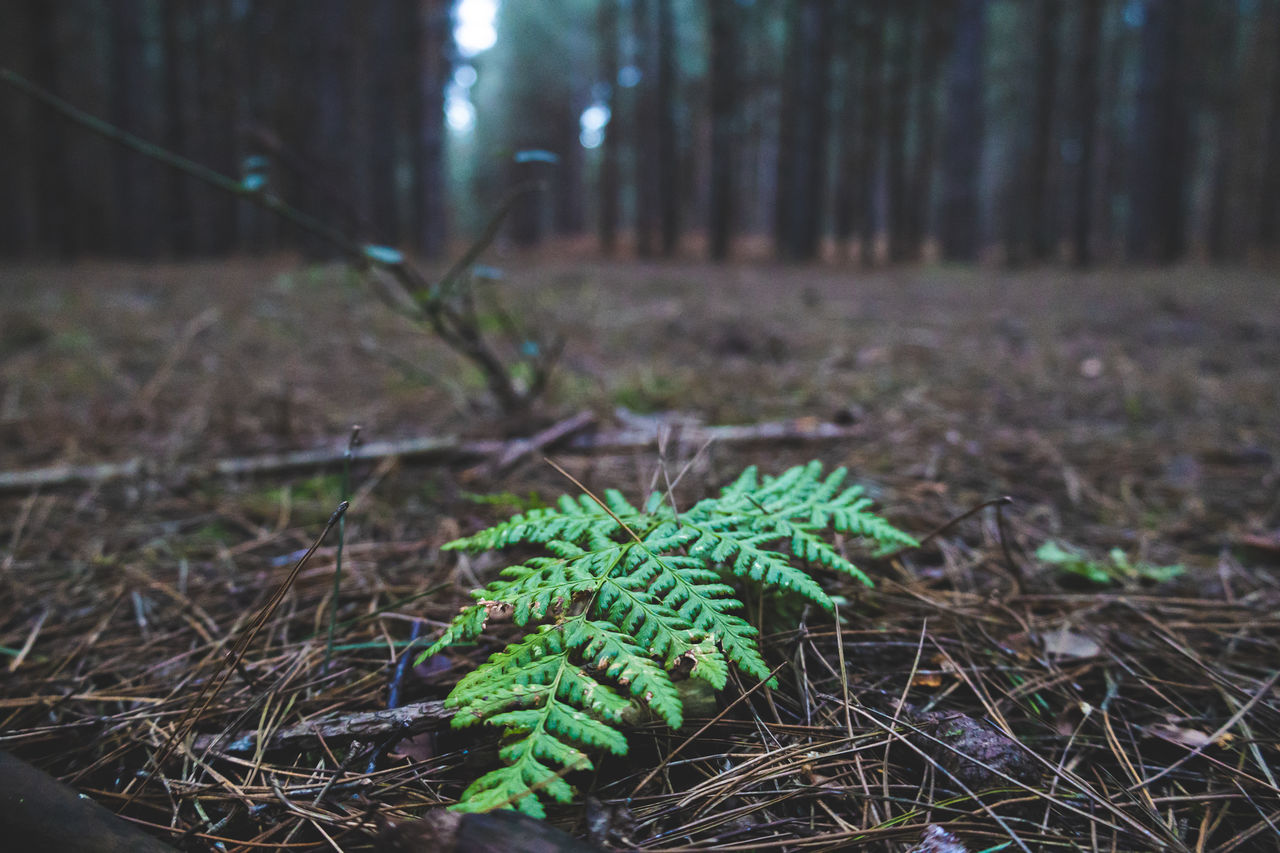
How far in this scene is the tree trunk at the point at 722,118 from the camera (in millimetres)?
11352

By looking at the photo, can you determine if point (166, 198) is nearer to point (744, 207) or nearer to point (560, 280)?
point (560, 280)

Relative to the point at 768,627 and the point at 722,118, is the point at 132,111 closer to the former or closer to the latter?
the point at 722,118

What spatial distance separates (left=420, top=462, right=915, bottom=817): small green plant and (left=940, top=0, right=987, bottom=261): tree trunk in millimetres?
→ 11316

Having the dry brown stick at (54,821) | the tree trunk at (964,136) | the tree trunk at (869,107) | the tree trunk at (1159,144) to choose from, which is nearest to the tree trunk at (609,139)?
the tree trunk at (869,107)

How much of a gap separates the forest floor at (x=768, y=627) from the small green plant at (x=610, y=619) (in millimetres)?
115

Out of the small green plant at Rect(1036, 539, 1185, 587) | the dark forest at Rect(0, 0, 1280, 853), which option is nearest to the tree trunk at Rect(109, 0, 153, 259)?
the dark forest at Rect(0, 0, 1280, 853)

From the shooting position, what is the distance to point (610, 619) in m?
0.92

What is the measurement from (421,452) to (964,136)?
36.9ft

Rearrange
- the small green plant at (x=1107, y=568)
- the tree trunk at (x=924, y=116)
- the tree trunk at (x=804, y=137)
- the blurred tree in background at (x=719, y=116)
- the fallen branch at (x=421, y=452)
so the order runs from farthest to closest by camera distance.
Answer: the tree trunk at (x=924, y=116), the tree trunk at (x=804, y=137), the blurred tree in background at (x=719, y=116), the fallen branch at (x=421, y=452), the small green plant at (x=1107, y=568)

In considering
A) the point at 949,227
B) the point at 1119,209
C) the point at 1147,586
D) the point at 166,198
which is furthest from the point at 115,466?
the point at 1119,209

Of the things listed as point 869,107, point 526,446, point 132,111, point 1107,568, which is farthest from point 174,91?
point 1107,568

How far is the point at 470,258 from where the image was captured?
1911 millimetres

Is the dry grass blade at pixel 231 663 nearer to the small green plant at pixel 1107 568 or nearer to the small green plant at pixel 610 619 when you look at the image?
the small green plant at pixel 610 619

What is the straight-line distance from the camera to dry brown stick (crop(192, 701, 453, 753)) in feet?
3.04
